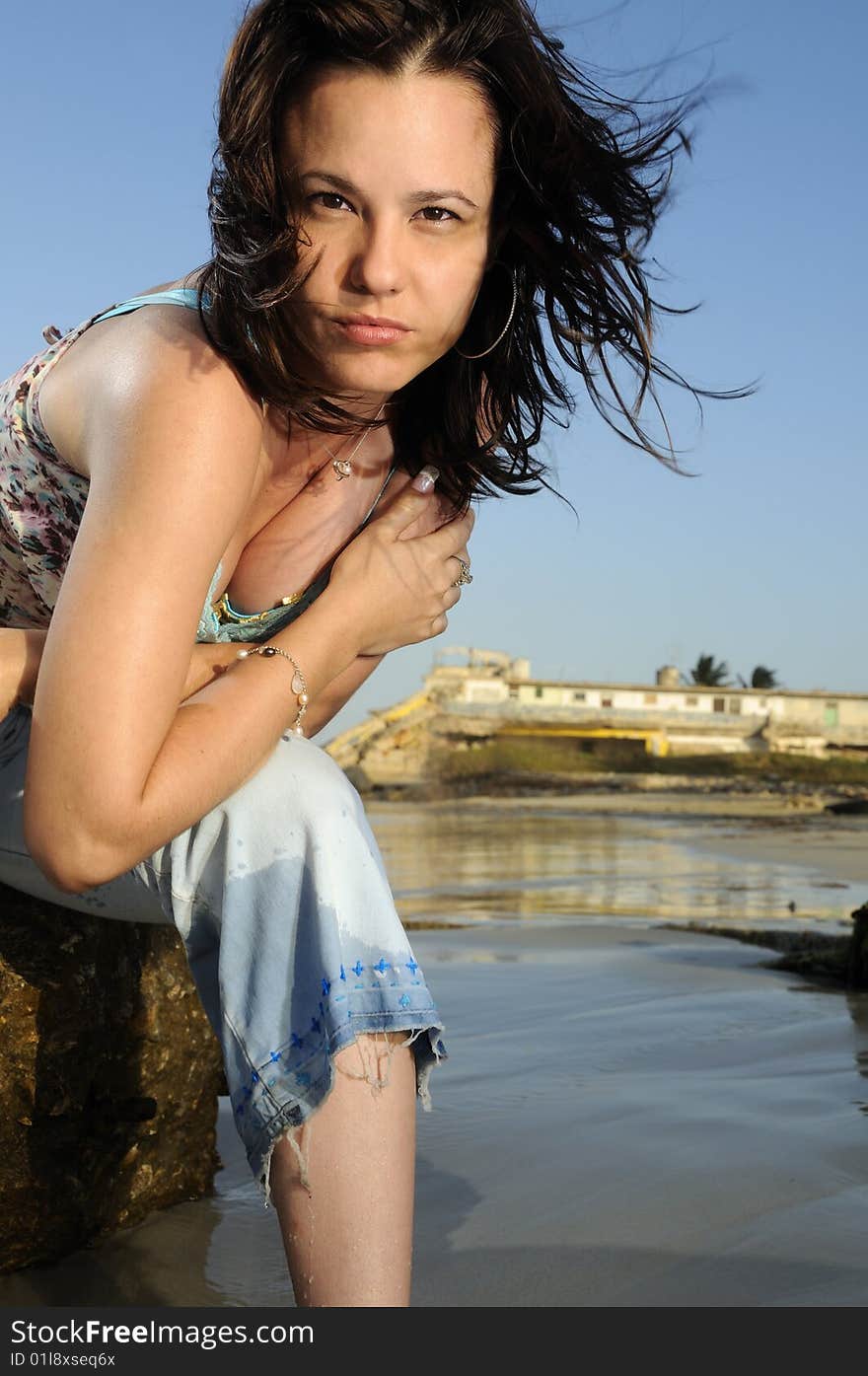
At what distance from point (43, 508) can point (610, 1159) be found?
59.2 inches

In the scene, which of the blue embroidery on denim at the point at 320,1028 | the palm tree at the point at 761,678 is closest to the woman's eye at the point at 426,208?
the blue embroidery on denim at the point at 320,1028

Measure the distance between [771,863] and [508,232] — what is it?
7847mm

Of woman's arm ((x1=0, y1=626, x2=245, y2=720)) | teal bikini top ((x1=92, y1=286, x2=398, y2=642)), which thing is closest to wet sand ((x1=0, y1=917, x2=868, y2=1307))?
woman's arm ((x1=0, y1=626, x2=245, y2=720))

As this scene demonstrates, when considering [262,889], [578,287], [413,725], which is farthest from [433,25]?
[413,725]

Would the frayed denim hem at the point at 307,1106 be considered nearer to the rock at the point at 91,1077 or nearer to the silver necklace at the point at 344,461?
the rock at the point at 91,1077

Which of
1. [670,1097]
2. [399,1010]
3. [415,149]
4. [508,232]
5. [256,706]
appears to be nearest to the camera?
[399,1010]

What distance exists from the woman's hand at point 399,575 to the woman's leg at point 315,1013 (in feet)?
1.86

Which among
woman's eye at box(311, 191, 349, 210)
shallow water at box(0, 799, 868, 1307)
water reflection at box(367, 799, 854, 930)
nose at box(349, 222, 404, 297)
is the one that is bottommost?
water reflection at box(367, 799, 854, 930)

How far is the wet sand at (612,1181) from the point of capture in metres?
1.81

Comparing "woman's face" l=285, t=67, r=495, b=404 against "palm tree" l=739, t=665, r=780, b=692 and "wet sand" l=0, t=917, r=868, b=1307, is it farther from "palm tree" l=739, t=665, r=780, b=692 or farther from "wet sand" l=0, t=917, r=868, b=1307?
"palm tree" l=739, t=665, r=780, b=692

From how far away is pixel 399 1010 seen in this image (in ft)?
5.05

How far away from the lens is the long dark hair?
1.89m

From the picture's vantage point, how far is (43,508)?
2135mm

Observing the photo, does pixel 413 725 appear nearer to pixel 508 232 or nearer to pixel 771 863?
pixel 771 863
